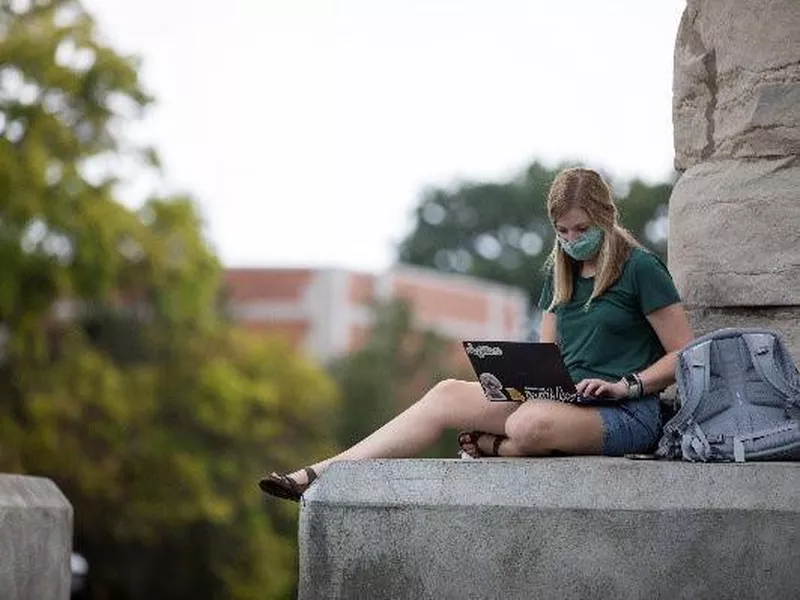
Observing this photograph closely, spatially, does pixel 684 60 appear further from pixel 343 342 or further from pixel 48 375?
pixel 343 342

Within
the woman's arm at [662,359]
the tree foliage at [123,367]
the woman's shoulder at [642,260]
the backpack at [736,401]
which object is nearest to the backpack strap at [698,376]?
the backpack at [736,401]

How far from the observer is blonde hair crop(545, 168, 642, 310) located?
6.74m

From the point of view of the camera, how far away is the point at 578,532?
6039 millimetres

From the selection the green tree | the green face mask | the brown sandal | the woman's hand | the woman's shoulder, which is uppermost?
the green face mask

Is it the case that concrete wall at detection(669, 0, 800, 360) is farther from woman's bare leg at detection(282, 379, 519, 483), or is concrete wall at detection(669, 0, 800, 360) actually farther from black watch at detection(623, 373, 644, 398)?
woman's bare leg at detection(282, 379, 519, 483)

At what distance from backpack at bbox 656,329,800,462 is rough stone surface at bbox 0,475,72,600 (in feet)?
7.71

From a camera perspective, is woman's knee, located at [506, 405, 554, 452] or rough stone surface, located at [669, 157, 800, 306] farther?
rough stone surface, located at [669, 157, 800, 306]

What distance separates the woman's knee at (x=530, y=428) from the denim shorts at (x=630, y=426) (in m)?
0.18

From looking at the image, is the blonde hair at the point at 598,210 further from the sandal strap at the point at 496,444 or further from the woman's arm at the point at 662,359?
the sandal strap at the point at 496,444

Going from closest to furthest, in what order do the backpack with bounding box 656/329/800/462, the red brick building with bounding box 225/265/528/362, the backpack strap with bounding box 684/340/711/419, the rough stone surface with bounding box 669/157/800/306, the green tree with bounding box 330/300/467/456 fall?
the backpack with bounding box 656/329/800/462 → the backpack strap with bounding box 684/340/711/419 → the rough stone surface with bounding box 669/157/800/306 → the green tree with bounding box 330/300/467/456 → the red brick building with bounding box 225/265/528/362

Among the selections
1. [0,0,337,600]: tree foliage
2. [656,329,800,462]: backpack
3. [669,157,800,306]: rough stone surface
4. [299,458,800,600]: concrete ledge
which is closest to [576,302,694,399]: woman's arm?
[656,329,800,462]: backpack

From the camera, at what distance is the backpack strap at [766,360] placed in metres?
6.36

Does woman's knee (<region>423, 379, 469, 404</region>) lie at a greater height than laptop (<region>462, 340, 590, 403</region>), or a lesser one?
lesser

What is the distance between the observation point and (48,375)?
29.1m
